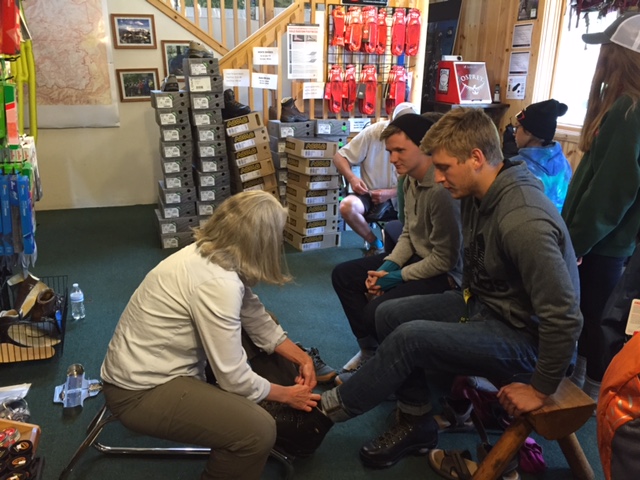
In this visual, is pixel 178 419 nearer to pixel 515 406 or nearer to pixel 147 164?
pixel 515 406

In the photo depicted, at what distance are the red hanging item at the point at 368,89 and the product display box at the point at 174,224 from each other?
172 cm

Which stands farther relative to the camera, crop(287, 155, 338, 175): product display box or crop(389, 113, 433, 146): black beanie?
crop(287, 155, 338, 175): product display box

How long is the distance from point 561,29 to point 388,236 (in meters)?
3.00

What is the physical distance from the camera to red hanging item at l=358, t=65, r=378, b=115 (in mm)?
4336

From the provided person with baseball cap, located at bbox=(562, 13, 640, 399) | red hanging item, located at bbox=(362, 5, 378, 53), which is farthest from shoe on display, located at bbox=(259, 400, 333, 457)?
red hanging item, located at bbox=(362, 5, 378, 53)

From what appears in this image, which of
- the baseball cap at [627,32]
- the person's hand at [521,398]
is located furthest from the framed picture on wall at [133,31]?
the person's hand at [521,398]

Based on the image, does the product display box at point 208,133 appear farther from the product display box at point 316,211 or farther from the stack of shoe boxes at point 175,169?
the product display box at point 316,211

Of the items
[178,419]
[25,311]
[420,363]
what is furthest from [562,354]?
[25,311]

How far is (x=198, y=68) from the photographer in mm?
3834

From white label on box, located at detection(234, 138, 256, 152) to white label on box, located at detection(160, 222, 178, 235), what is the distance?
0.78 m

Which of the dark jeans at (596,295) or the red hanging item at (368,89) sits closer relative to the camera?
the dark jeans at (596,295)

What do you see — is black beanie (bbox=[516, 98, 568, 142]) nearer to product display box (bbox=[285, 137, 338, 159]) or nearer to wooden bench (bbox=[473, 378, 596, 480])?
wooden bench (bbox=[473, 378, 596, 480])

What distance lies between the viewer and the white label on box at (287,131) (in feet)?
13.4

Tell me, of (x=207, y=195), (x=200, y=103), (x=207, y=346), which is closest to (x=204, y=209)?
(x=207, y=195)
